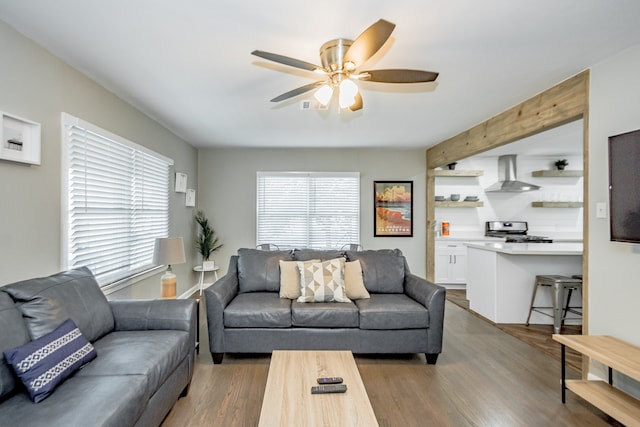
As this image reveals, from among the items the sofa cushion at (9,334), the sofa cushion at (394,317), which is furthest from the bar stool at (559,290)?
the sofa cushion at (9,334)

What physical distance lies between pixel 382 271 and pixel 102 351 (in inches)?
101

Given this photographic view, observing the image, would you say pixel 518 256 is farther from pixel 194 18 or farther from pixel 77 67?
pixel 77 67

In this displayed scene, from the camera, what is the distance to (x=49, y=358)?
5.05 feet

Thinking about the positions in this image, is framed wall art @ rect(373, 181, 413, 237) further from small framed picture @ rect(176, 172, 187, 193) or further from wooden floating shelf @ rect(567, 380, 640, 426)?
wooden floating shelf @ rect(567, 380, 640, 426)

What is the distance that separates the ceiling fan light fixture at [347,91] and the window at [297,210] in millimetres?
3326

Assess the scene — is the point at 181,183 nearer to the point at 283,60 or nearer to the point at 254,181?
the point at 254,181

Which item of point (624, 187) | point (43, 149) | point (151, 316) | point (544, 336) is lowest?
point (544, 336)

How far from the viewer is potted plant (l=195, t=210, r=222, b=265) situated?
5.36 m

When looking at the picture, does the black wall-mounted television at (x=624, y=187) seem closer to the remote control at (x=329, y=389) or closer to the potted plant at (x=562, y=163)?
the remote control at (x=329, y=389)

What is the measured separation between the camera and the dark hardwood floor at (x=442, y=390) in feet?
6.86

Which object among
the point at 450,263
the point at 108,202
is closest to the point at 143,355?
the point at 108,202

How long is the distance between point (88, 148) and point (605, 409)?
13.8ft

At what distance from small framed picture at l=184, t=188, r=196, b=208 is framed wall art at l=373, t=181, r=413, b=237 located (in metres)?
3.09

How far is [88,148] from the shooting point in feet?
8.87
